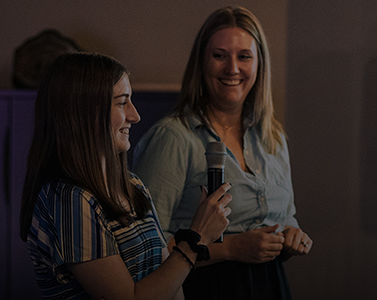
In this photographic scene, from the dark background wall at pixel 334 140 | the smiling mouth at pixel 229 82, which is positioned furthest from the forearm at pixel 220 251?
the dark background wall at pixel 334 140

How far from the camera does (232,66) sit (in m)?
1.78

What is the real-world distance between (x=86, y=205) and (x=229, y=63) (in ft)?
3.12

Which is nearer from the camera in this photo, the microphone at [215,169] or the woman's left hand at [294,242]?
the microphone at [215,169]

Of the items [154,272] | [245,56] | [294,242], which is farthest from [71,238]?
[245,56]

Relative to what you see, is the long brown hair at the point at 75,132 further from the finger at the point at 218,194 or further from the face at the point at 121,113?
the finger at the point at 218,194

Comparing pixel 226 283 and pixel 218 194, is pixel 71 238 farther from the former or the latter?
pixel 226 283

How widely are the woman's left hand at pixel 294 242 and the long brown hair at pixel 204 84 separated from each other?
35 centimetres

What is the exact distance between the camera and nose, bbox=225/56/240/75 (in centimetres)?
178

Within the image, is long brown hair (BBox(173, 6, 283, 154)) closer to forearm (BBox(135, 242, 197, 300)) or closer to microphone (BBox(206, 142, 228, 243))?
microphone (BBox(206, 142, 228, 243))

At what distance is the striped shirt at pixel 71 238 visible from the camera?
3.47ft

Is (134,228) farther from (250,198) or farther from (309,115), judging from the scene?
(309,115)

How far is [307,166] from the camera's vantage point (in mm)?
2666

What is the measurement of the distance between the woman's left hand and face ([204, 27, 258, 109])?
0.55 meters

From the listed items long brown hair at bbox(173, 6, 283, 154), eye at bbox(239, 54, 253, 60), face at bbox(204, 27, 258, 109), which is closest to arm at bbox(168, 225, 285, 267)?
long brown hair at bbox(173, 6, 283, 154)
